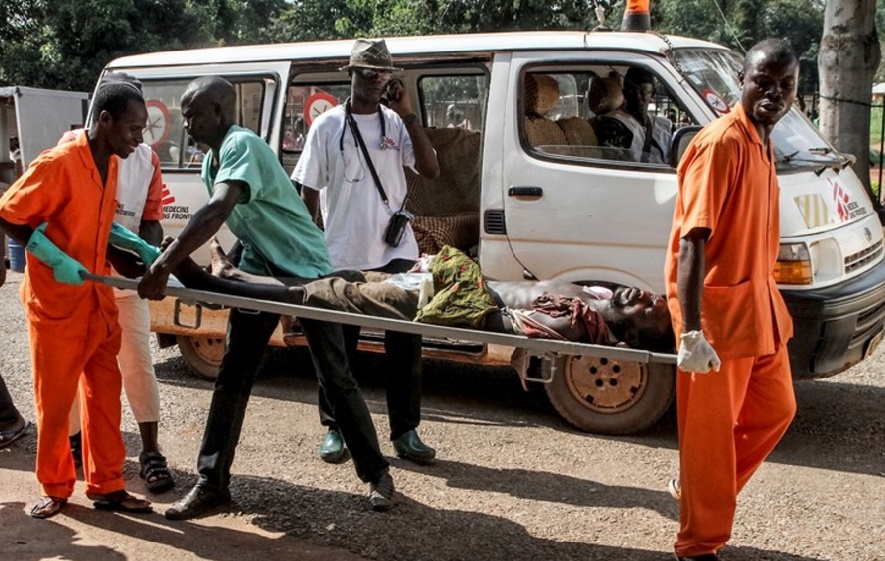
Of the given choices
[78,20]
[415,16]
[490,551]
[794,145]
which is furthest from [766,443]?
[78,20]

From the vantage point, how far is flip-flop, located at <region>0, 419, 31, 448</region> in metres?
5.16

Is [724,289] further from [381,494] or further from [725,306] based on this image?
[381,494]

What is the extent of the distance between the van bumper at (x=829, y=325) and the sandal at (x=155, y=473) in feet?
9.61

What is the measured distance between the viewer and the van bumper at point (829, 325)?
186 inches

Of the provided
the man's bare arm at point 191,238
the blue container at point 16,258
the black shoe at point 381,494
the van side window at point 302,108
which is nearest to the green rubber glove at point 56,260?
the man's bare arm at point 191,238

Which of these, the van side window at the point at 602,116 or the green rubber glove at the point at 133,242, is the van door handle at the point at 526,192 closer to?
the van side window at the point at 602,116

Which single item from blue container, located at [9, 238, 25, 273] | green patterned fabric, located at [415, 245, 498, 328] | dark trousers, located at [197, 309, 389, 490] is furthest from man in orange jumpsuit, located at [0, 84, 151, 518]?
blue container, located at [9, 238, 25, 273]

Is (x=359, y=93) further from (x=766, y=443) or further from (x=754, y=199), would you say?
(x=766, y=443)

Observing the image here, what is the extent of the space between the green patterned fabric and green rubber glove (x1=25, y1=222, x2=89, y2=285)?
4.33 feet

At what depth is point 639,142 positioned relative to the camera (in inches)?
215

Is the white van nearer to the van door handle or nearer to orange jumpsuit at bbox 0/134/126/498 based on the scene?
the van door handle

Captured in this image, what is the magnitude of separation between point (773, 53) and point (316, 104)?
348cm

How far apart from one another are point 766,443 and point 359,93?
238cm

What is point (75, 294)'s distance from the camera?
160 inches
